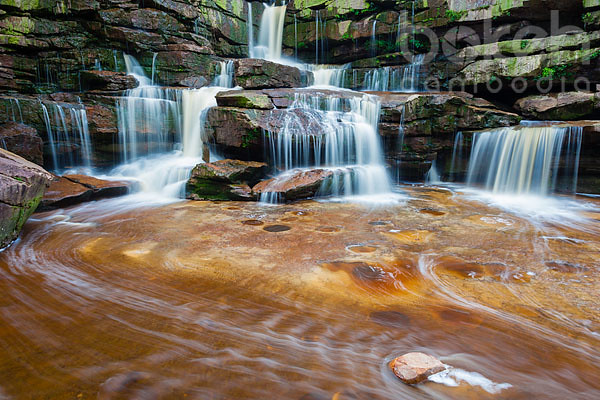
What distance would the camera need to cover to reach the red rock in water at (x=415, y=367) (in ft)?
5.60

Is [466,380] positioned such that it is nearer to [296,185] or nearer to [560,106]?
[296,185]

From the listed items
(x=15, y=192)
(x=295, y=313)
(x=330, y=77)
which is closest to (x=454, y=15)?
(x=330, y=77)

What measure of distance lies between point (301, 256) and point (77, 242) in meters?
3.24

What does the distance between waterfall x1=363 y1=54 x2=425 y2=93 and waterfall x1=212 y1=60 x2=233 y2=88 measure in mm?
6339

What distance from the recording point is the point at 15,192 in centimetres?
396

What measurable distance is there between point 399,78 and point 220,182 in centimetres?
1017

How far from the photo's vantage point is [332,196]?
772 cm

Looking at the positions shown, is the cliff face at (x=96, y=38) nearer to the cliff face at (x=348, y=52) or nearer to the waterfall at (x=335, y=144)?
the cliff face at (x=348, y=52)

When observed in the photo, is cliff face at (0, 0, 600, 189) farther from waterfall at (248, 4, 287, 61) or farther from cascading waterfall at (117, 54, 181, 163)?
waterfall at (248, 4, 287, 61)

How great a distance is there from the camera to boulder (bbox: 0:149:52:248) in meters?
3.85

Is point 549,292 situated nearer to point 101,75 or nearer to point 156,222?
point 156,222

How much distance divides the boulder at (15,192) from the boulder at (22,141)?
4.20 metres

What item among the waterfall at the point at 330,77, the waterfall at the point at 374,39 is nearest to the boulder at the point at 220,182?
the waterfall at the point at 330,77

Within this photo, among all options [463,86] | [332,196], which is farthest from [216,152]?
[463,86]
